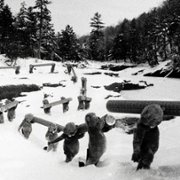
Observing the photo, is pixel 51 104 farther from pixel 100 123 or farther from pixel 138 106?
pixel 138 106

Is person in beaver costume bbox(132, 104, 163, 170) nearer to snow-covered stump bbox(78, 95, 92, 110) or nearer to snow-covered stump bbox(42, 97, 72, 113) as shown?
snow-covered stump bbox(42, 97, 72, 113)

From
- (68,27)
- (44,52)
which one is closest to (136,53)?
(68,27)

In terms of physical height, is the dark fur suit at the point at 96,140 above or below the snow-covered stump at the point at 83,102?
above

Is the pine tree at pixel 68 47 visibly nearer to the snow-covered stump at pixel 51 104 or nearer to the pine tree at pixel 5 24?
the pine tree at pixel 5 24

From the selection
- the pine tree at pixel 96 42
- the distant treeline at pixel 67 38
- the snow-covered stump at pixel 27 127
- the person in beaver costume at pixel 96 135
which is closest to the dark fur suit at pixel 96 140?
the person in beaver costume at pixel 96 135

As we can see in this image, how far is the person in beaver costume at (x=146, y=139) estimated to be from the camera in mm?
3033

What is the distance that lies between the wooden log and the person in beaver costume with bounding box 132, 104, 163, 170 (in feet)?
1.03

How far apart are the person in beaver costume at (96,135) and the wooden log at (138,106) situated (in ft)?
0.66

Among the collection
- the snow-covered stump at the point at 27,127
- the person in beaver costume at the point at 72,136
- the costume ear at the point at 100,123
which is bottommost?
the snow-covered stump at the point at 27,127

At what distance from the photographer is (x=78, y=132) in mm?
4062

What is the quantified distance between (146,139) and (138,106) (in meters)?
0.52

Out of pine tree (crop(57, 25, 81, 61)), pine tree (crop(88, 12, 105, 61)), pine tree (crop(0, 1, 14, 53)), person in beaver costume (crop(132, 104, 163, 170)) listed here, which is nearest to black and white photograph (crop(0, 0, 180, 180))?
person in beaver costume (crop(132, 104, 163, 170))

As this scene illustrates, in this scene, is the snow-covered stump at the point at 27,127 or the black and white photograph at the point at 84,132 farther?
the snow-covered stump at the point at 27,127

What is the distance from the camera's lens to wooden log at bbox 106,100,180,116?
3.30 m
